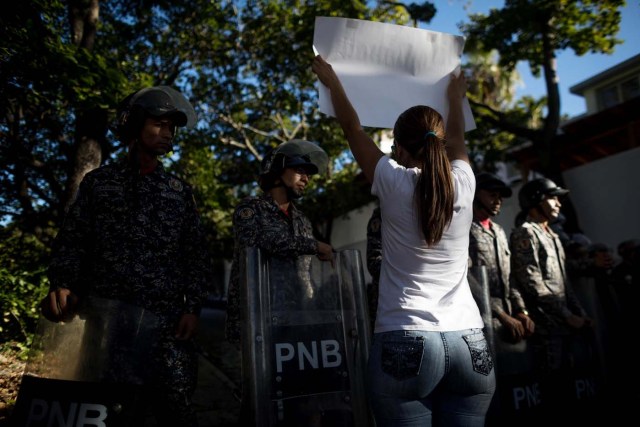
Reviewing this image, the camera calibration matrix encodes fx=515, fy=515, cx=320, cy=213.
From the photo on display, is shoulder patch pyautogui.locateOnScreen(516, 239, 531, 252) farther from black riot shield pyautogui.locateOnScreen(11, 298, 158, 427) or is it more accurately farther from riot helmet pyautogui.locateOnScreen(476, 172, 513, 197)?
black riot shield pyautogui.locateOnScreen(11, 298, 158, 427)

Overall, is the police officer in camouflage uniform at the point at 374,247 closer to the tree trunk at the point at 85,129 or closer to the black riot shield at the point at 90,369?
the black riot shield at the point at 90,369

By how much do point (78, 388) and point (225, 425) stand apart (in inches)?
103

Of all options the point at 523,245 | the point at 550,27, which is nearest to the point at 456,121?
the point at 523,245

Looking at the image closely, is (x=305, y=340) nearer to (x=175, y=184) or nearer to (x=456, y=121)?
(x=175, y=184)

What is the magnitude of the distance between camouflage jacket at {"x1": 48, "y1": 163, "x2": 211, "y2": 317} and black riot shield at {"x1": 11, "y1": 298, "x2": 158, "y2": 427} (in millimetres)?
226

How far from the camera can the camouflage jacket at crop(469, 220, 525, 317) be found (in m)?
3.94

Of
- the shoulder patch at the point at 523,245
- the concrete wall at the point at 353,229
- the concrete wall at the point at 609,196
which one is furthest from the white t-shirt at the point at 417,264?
the concrete wall at the point at 353,229

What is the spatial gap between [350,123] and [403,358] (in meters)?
0.93

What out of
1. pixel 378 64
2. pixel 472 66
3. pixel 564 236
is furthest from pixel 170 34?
pixel 472 66

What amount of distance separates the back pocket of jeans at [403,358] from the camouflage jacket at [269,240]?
0.95 m

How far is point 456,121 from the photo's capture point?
88.0 inches

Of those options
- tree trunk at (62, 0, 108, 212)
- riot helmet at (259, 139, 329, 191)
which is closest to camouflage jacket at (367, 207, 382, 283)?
riot helmet at (259, 139, 329, 191)

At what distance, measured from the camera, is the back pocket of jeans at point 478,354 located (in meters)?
1.75

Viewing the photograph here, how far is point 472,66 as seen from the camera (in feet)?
67.6
